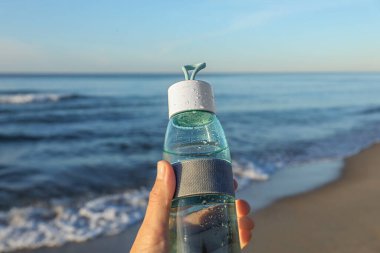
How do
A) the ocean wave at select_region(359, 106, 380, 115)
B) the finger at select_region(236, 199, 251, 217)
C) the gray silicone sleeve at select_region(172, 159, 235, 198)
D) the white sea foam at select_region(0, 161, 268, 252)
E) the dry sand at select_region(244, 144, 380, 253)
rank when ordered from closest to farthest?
the gray silicone sleeve at select_region(172, 159, 235, 198) < the finger at select_region(236, 199, 251, 217) < the dry sand at select_region(244, 144, 380, 253) < the white sea foam at select_region(0, 161, 268, 252) < the ocean wave at select_region(359, 106, 380, 115)

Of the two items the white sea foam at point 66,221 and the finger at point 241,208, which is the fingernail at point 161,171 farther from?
the white sea foam at point 66,221

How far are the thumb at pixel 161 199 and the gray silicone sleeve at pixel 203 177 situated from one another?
0.03 meters

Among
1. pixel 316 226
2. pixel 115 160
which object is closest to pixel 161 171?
pixel 316 226

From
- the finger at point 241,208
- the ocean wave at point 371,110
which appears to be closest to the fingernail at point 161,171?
the finger at point 241,208

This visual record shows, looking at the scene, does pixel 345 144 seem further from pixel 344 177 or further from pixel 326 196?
pixel 326 196

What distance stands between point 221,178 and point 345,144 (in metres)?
9.51

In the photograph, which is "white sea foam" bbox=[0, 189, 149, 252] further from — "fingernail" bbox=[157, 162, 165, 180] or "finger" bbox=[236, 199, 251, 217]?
"fingernail" bbox=[157, 162, 165, 180]

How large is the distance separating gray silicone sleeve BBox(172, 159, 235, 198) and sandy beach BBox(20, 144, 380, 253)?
312 cm

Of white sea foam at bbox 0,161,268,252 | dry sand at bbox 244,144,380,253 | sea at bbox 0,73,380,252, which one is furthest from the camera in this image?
sea at bbox 0,73,380,252

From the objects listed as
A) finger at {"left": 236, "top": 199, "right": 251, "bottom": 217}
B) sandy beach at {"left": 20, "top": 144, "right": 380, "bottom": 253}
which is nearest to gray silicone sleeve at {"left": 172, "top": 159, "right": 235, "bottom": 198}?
finger at {"left": 236, "top": 199, "right": 251, "bottom": 217}

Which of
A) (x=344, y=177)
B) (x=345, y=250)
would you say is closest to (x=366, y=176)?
(x=344, y=177)

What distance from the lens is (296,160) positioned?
28.5 feet

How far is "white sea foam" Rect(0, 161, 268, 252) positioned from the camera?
4898 millimetres

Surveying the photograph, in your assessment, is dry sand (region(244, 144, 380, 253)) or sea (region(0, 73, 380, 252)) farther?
sea (region(0, 73, 380, 252))
